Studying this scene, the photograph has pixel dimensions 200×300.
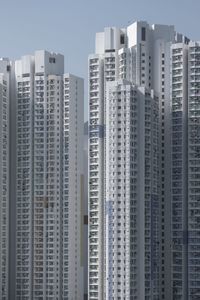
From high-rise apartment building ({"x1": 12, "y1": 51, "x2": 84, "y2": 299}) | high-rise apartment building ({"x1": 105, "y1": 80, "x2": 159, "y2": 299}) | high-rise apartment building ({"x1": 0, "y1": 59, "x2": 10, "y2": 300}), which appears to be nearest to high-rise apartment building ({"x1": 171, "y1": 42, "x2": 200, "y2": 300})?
high-rise apartment building ({"x1": 105, "y1": 80, "x2": 159, "y2": 299})

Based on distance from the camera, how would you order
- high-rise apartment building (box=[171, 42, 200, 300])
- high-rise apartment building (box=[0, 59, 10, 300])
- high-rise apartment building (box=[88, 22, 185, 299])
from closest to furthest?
high-rise apartment building (box=[171, 42, 200, 300]), high-rise apartment building (box=[88, 22, 185, 299]), high-rise apartment building (box=[0, 59, 10, 300])

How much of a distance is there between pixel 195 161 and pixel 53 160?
20.4 meters

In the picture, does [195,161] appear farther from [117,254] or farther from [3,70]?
[3,70]

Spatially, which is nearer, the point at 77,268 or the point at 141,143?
the point at 141,143

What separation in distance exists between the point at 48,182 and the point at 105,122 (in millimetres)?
12588

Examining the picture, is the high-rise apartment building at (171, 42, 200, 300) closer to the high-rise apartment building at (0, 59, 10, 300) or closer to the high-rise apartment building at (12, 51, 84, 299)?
the high-rise apartment building at (12, 51, 84, 299)

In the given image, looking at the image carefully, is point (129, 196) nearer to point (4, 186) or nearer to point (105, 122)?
point (105, 122)

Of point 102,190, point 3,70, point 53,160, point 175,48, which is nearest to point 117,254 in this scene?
point 102,190

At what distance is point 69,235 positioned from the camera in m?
104

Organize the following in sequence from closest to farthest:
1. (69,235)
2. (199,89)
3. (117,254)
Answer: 1. (117,254)
2. (199,89)
3. (69,235)

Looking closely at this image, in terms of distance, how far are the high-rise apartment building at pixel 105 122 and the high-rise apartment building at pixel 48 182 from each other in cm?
530

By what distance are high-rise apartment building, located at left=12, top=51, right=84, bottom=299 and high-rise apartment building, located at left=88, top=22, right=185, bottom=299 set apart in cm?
530

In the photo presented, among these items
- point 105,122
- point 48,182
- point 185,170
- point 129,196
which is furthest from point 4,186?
point 185,170

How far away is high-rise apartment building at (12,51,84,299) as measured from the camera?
A: 103938 millimetres
